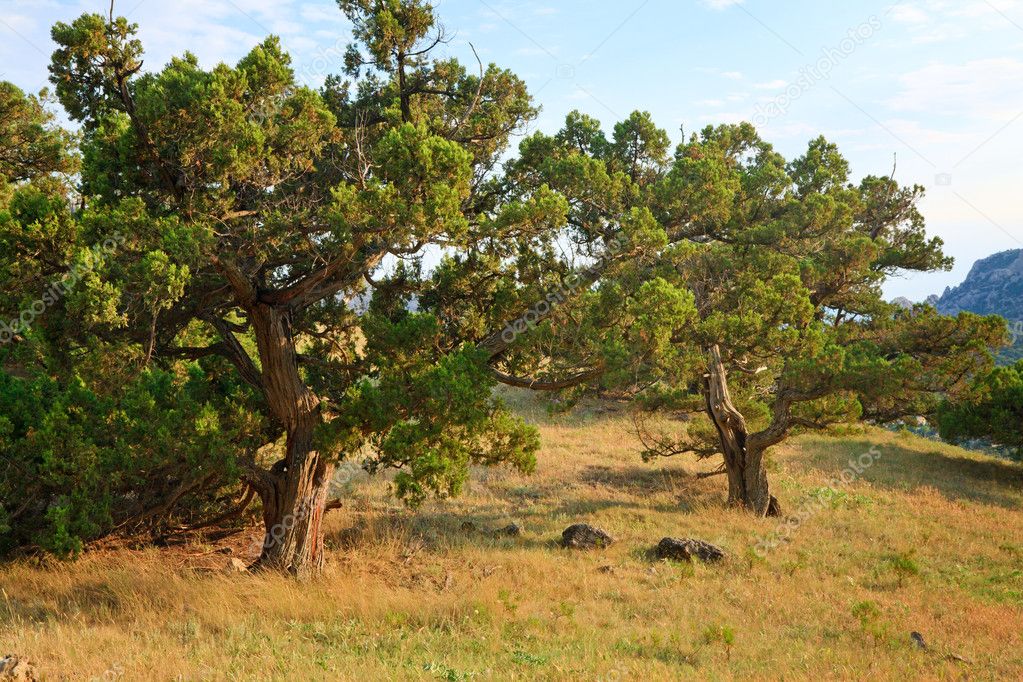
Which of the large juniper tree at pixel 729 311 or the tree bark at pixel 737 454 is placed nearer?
the large juniper tree at pixel 729 311

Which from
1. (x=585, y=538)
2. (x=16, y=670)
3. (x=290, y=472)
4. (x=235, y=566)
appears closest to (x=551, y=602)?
(x=585, y=538)

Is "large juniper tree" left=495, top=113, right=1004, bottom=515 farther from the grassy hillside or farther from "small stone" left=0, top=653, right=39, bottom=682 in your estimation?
"small stone" left=0, top=653, right=39, bottom=682

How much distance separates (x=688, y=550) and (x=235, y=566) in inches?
345

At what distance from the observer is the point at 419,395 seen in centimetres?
1033

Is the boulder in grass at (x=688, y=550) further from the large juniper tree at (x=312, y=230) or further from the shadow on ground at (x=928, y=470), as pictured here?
the shadow on ground at (x=928, y=470)

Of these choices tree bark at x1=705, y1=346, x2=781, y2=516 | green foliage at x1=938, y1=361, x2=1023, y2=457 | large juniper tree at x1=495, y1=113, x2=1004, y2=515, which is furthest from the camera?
green foliage at x1=938, y1=361, x2=1023, y2=457

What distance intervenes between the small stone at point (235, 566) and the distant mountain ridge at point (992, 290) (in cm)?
9845

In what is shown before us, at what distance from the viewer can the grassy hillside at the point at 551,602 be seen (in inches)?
320

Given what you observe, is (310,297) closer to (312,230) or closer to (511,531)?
(312,230)

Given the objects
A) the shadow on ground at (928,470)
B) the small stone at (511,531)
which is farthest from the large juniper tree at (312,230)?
the shadow on ground at (928,470)

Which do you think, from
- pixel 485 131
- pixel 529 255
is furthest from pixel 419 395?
pixel 485 131

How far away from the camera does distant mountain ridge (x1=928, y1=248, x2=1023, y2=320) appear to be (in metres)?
94.4

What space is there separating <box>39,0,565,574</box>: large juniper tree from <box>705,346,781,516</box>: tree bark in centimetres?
861

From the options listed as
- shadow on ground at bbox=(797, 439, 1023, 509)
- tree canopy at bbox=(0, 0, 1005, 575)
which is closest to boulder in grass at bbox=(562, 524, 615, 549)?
tree canopy at bbox=(0, 0, 1005, 575)
